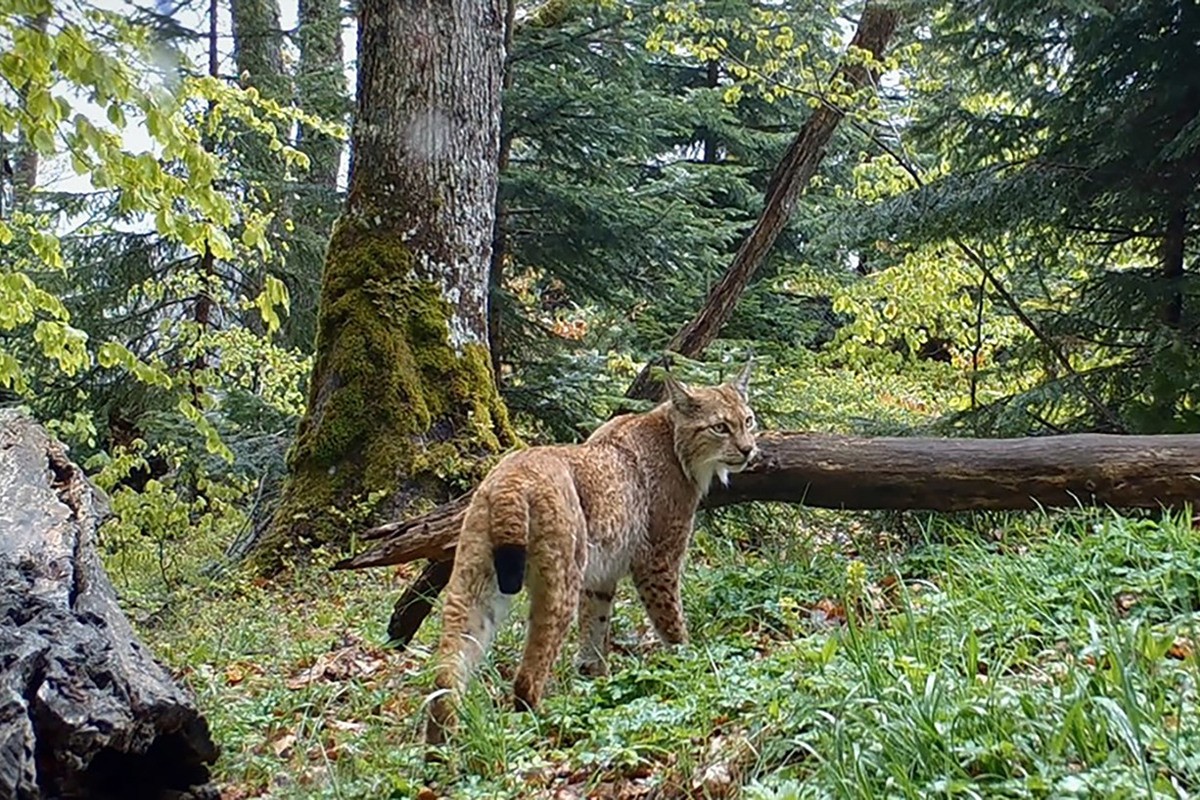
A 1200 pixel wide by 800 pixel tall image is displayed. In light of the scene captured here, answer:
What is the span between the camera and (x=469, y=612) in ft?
14.0

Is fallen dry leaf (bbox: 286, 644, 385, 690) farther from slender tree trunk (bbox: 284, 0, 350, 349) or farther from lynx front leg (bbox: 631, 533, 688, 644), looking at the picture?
slender tree trunk (bbox: 284, 0, 350, 349)

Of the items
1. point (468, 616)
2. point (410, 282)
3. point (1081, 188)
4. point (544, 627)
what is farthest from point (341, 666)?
point (1081, 188)

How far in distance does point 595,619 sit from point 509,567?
1336mm

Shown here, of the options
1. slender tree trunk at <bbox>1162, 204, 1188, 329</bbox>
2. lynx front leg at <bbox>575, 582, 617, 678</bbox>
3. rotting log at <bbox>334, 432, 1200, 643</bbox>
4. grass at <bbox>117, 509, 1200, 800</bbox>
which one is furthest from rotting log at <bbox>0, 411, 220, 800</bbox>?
slender tree trunk at <bbox>1162, 204, 1188, 329</bbox>

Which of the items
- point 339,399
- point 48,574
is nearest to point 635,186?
point 339,399

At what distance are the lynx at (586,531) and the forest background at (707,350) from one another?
0.30 m

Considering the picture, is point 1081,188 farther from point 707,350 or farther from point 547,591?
point 547,591

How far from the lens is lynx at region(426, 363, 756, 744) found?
421 centimetres

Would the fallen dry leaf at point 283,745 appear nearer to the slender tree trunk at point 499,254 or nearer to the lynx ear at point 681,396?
the lynx ear at point 681,396

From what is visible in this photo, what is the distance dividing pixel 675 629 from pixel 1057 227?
4.65 m

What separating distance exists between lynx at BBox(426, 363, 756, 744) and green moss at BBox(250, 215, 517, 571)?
2.03 m

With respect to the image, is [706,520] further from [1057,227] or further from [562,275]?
[562,275]

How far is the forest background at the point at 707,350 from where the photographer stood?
320cm

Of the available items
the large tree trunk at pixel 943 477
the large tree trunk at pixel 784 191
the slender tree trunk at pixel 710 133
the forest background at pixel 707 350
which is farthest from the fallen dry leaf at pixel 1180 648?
the slender tree trunk at pixel 710 133
